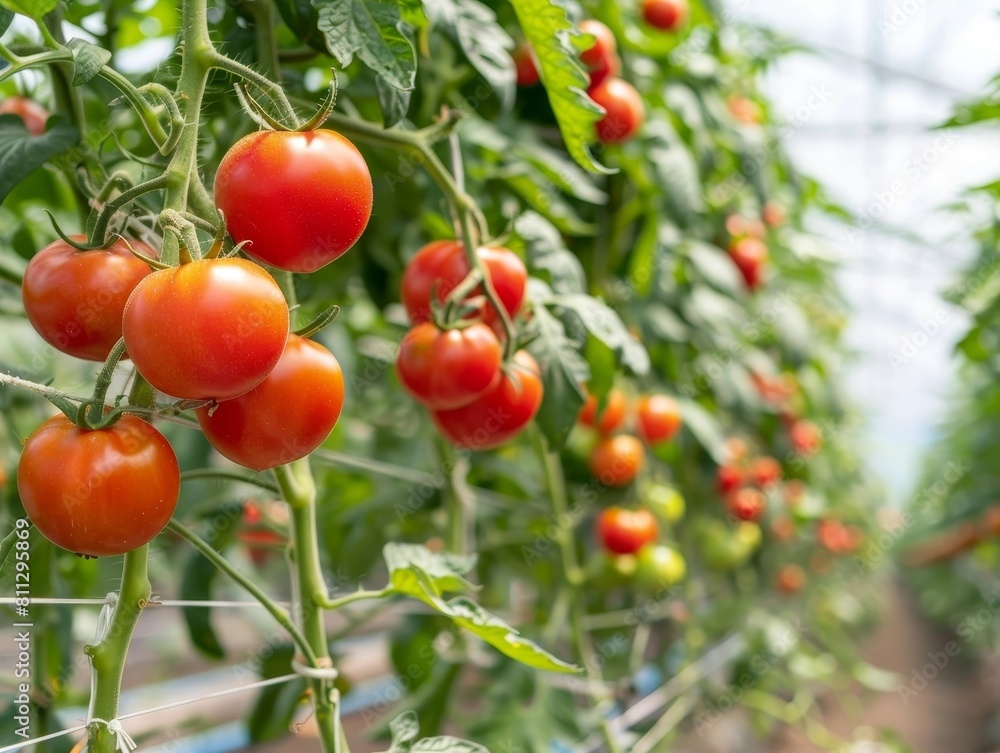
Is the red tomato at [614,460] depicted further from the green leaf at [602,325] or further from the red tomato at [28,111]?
the red tomato at [28,111]

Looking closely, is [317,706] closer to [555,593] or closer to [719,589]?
[555,593]

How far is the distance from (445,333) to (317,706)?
27 centimetres

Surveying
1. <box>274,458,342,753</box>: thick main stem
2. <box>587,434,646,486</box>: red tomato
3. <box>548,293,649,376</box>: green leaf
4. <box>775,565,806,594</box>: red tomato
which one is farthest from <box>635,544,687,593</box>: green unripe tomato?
<box>775,565,806,594</box>: red tomato

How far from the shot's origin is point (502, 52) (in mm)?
705

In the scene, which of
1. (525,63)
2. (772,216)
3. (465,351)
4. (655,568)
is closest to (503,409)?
(465,351)

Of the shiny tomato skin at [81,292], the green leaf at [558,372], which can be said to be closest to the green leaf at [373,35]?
the shiny tomato skin at [81,292]

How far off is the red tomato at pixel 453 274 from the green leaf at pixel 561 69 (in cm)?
11

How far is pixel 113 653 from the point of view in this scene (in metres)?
0.46

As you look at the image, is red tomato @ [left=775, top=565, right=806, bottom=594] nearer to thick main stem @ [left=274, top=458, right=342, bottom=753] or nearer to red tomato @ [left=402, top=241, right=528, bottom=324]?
red tomato @ [left=402, top=241, right=528, bottom=324]

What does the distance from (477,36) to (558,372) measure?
0.90 feet

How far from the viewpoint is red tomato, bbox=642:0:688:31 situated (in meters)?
1.21

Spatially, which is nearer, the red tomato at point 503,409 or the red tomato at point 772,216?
the red tomato at point 503,409

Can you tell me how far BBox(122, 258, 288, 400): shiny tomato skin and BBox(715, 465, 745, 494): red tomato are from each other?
4.37 feet

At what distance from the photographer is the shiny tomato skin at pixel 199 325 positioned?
0.38m
